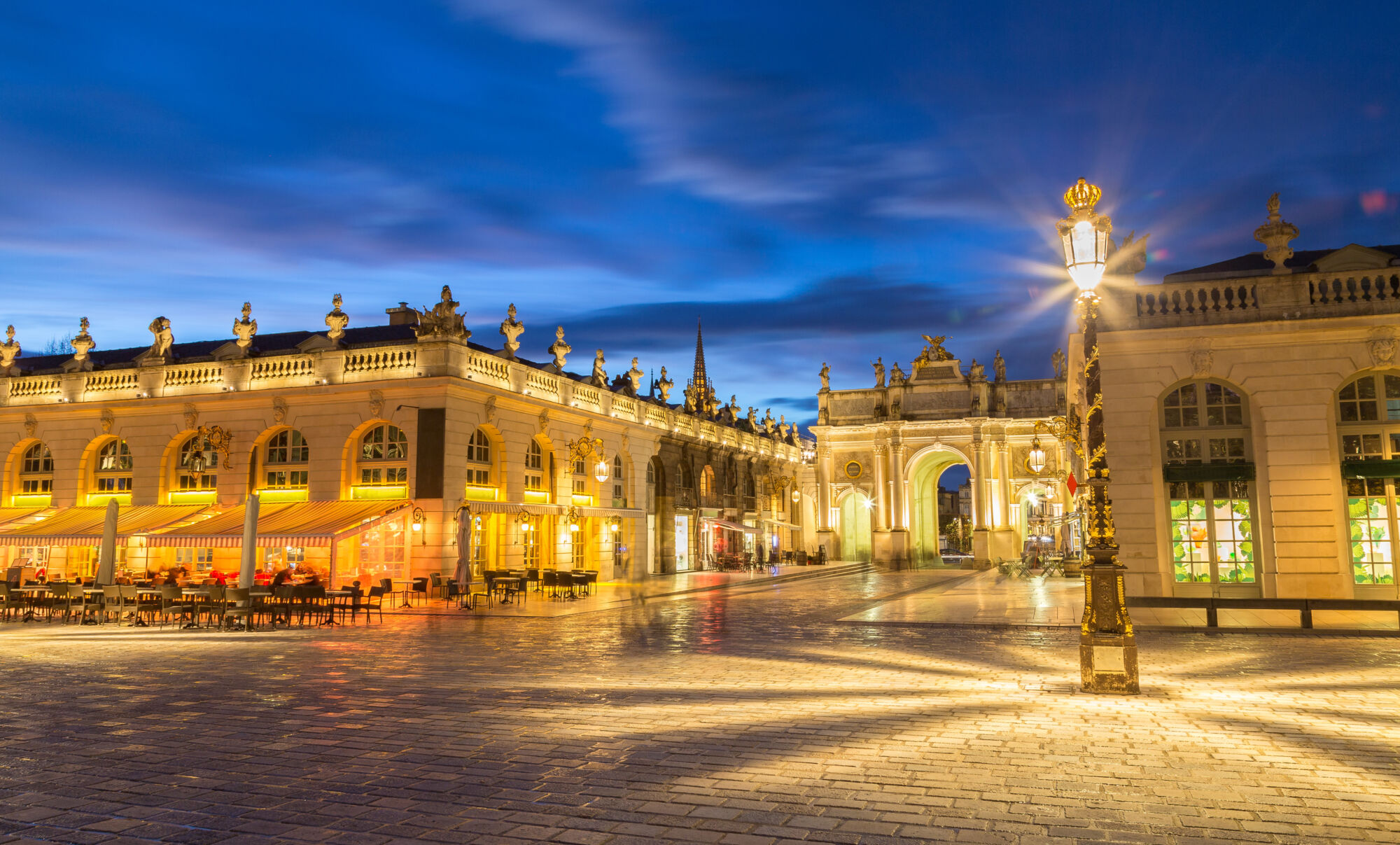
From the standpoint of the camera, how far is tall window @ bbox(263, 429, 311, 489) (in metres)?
29.0

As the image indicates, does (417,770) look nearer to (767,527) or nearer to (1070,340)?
(1070,340)

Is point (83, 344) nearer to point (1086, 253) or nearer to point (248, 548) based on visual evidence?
point (248, 548)

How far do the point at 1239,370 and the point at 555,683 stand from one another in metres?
17.2

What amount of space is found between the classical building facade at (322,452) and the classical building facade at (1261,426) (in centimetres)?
1695

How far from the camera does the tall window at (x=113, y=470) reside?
31.5m

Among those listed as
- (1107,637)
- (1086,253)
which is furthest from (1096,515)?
(1086,253)

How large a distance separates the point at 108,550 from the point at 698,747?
20.1 metres

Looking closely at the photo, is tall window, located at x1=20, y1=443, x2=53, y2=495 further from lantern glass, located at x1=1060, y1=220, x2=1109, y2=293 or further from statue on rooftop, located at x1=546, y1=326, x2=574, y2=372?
lantern glass, located at x1=1060, y1=220, x2=1109, y2=293

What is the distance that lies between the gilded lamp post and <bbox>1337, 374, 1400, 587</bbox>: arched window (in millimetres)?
12823

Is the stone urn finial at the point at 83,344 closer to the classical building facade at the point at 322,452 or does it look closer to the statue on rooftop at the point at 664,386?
the classical building facade at the point at 322,452

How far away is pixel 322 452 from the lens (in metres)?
28.4

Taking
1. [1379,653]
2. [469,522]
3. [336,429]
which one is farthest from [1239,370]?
[336,429]

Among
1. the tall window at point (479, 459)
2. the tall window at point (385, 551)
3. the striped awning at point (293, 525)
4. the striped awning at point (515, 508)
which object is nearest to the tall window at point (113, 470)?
the striped awning at point (293, 525)

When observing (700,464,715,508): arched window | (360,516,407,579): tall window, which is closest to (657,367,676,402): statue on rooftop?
(700,464,715,508): arched window
